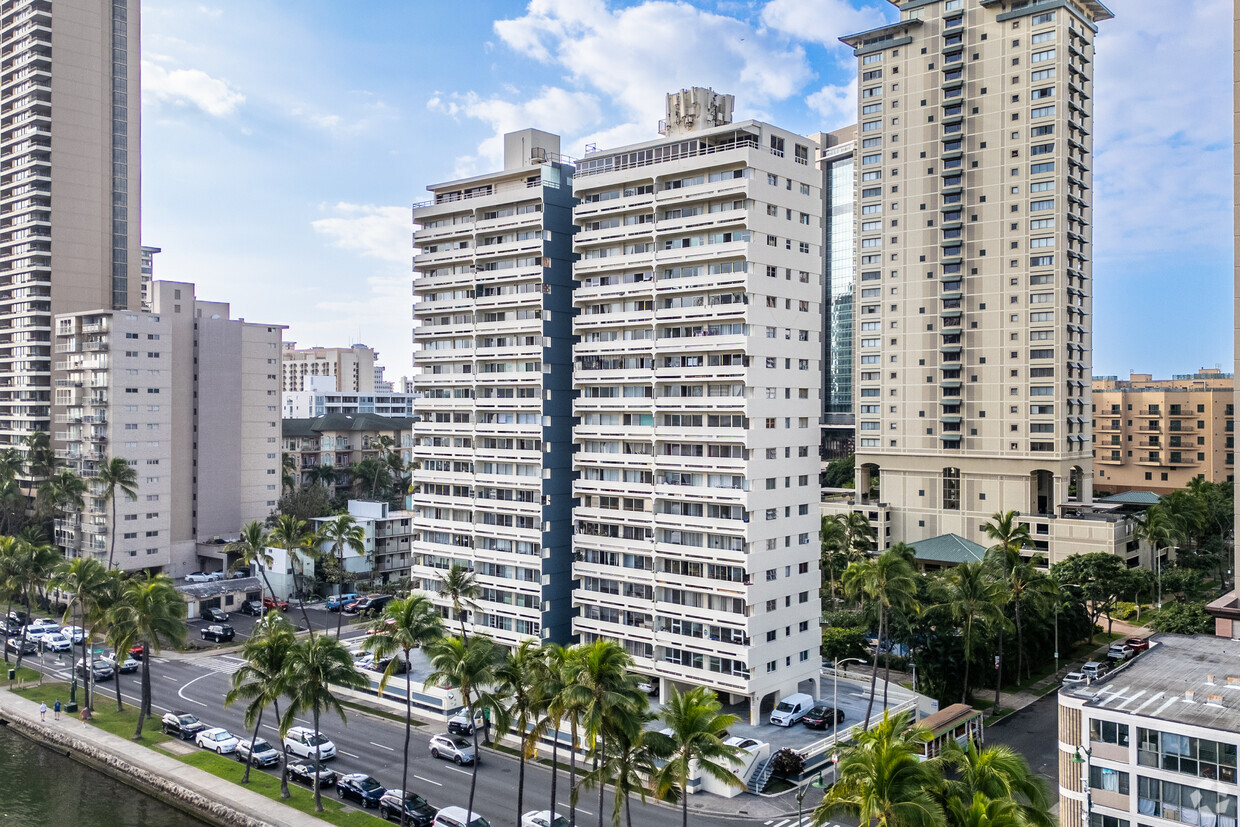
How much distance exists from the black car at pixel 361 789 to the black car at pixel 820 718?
28208mm

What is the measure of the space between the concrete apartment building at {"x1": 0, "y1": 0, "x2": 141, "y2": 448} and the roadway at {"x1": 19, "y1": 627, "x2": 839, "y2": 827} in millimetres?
67756

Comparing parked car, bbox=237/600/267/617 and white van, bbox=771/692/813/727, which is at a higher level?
white van, bbox=771/692/813/727

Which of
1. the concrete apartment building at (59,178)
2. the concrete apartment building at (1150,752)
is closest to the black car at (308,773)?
the concrete apartment building at (1150,752)

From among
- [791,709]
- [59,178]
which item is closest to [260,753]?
[791,709]

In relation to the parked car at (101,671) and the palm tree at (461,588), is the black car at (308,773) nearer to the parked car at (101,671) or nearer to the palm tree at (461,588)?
the palm tree at (461,588)

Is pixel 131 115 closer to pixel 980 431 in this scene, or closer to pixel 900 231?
pixel 900 231

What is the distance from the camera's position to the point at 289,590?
111 m

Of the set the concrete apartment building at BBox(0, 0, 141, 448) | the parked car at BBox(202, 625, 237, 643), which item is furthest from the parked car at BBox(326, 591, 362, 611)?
the concrete apartment building at BBox(0, 0, 141, 448)

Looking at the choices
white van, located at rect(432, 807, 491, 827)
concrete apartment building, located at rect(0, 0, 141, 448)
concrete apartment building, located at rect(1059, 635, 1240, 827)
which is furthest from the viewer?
concrete apartment building, located at rect(0, 0, 141, 448)

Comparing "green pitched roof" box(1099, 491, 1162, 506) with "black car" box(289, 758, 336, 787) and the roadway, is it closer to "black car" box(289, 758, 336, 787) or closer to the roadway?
the roadway

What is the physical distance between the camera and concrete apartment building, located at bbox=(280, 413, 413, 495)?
16962 cm

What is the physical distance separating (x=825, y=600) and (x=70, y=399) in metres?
98.7

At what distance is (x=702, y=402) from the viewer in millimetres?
66625

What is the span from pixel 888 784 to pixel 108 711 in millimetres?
65147
